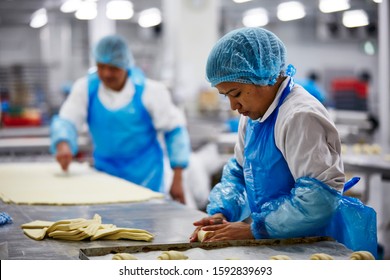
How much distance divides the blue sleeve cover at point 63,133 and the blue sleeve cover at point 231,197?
144 cm

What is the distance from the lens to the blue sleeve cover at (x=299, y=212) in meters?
1.60

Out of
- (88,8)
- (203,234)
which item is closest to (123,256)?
(203,234)

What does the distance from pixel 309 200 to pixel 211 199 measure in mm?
443

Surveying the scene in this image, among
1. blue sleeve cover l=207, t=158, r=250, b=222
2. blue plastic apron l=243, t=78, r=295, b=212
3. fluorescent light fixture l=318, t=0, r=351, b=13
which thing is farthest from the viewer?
fluorescent light fixture l=318, t=0, r=351, b=13

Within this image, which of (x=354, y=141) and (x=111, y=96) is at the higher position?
(x=111, y=96)

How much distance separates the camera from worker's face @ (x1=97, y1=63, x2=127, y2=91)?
10.4 feet

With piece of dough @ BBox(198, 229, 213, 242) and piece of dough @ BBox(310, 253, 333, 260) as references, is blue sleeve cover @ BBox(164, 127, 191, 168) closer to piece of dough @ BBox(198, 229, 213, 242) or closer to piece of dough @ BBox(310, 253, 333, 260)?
piece of dough @ BBox(198, 229, 213, 242)

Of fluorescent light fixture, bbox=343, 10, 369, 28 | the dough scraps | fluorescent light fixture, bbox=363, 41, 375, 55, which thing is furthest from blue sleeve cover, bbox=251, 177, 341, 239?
fluorescent light fixture, bbox=363, 41, 375, 55

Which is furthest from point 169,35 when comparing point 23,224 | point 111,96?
point 23,224

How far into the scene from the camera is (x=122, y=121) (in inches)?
127

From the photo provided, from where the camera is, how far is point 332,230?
1782 millimetres

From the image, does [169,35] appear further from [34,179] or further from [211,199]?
[211,199]

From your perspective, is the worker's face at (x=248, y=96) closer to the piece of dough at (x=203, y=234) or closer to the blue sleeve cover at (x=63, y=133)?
the piece of dough at (x=203, y=234)

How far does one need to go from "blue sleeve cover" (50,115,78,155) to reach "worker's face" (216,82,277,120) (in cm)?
164
